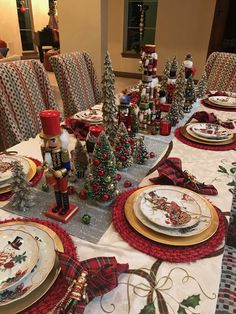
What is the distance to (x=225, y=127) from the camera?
136 centimetres

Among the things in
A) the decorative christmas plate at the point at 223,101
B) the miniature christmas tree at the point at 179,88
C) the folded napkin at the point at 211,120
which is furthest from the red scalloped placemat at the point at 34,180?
the decorative christmas plate at the point at 223,101

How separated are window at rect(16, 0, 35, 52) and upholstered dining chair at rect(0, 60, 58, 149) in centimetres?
723

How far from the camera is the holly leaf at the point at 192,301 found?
0.52 metres

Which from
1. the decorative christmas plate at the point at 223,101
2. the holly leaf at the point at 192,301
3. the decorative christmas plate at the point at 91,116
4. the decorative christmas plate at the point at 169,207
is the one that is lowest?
the holly leaf at the point at 192,301

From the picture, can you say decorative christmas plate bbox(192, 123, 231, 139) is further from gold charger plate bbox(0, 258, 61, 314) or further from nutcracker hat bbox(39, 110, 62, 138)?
gold charger plate bbox(0, 258, 61, 314)

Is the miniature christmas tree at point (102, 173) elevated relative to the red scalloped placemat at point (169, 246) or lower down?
elevated

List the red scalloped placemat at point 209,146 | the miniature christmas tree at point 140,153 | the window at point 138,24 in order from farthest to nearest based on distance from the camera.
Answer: the window at point 138,24, the red scalloped placemat at point 209,146, the miniature christmas tree at point 140,153

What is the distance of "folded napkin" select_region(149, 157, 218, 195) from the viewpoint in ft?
2.79

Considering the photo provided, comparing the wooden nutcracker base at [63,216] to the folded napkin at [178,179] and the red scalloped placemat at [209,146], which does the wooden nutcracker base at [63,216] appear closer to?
the folded napkin at [178,179]

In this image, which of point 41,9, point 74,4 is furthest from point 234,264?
point 41,9

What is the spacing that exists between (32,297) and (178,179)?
528 millimetres

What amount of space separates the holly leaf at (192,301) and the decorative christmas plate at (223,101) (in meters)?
1.34

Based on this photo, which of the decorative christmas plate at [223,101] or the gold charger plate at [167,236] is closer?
the gold charger plate at [167,236]

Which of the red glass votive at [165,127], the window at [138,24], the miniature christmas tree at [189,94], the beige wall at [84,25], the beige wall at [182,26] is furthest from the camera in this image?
the window at [138,24]
